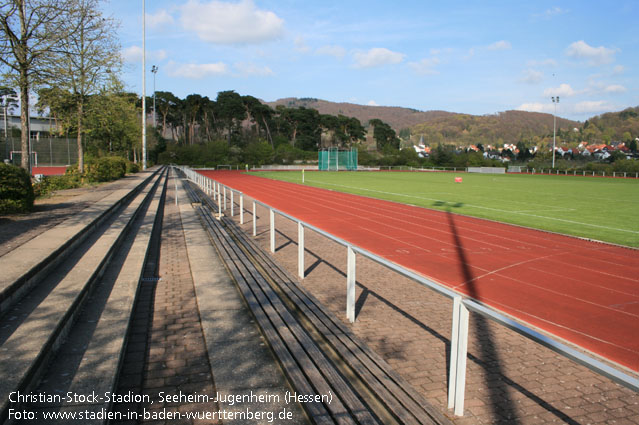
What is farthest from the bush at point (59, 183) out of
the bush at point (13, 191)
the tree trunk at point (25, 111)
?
the bush at point (13, 191)

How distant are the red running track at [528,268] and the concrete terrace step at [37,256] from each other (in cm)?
579

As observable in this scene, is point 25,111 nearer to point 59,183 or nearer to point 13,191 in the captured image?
point 13,191

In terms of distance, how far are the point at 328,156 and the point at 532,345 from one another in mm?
65993

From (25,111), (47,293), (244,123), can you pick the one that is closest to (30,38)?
(25,111)

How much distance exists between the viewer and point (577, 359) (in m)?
2.29

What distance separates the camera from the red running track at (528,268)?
538 cm

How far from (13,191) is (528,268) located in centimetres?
1155

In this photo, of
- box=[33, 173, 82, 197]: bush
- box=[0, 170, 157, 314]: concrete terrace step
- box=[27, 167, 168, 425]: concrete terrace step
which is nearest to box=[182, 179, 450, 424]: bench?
box=[27, 167, 168, 425]: concrete terrace step

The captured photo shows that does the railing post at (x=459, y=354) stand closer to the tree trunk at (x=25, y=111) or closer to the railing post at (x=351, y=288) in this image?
the railing post at (x=351, y=288)

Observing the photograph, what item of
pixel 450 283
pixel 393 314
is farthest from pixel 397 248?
pixel 393 314

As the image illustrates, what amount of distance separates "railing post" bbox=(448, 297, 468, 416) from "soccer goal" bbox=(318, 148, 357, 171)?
220 feet

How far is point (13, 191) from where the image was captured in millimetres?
10695

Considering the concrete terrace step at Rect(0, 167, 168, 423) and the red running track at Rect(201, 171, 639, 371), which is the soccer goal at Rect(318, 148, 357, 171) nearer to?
the red running track at Rect(201, 171, 639, 371)

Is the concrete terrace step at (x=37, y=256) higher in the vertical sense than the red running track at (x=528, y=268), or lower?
higher
